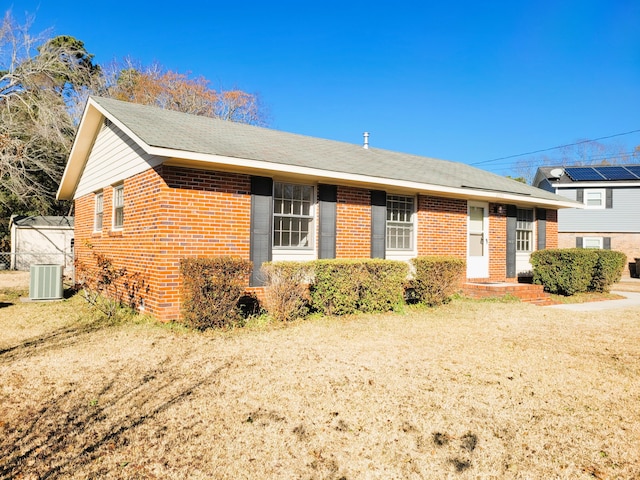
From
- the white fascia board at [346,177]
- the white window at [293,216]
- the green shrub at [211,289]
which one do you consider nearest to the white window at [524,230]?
the white fascia board at [346,177]

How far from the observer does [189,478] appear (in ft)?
9.02

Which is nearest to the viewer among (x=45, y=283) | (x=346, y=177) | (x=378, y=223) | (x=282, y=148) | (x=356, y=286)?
(x=356, y=286)

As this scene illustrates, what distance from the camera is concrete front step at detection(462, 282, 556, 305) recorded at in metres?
10.5

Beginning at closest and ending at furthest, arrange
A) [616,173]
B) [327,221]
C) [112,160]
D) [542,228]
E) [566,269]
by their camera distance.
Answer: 1. [327,221]
2. [112,160]
3. [566,269]
4. [542,228]
5. [616,173]

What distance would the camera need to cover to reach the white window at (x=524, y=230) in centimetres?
1345

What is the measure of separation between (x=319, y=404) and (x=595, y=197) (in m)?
25.9

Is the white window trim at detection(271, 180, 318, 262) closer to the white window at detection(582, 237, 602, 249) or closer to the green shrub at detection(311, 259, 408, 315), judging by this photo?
the green shrub at detection(311, 259, 408, 315)

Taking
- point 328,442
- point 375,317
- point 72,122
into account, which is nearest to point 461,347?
point 375,317

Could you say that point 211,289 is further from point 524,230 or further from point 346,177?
point 524,230

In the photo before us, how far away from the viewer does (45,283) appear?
35.7ft

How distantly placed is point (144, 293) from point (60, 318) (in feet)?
5.89

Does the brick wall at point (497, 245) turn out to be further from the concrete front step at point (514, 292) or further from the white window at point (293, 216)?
the white window at point (293, 216)

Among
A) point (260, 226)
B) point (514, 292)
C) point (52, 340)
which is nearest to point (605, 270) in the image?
point (514, 292)

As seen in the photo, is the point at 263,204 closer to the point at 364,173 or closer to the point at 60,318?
the point at 364,173
